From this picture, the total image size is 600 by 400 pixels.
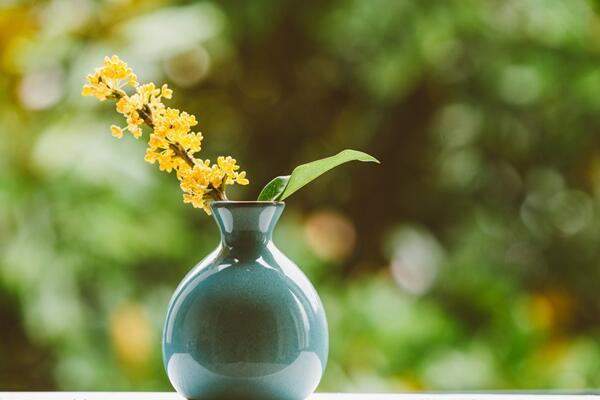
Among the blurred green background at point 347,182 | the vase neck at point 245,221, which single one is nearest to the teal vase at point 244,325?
the vase neck at point 245,221

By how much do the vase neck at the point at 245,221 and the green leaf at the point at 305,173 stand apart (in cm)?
2

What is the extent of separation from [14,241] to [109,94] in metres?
1.18

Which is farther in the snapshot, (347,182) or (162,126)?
(347,182)

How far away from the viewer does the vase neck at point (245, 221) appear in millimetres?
810

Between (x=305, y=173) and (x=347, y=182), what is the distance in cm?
146

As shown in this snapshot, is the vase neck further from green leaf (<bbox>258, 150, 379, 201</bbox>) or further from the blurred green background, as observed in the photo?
the blurred green background

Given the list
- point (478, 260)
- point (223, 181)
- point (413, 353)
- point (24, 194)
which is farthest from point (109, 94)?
point (478, 260)

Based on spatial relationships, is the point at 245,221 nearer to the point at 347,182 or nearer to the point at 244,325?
the point at 244,325

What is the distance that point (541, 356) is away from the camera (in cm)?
212

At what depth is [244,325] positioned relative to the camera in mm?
761

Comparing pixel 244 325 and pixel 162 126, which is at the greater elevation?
pixel 162 126

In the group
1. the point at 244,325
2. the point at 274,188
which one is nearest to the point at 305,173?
the point at 274,188

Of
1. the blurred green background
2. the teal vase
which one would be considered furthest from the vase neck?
the blurred green background

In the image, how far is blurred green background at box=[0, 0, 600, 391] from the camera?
1887 millimetres
